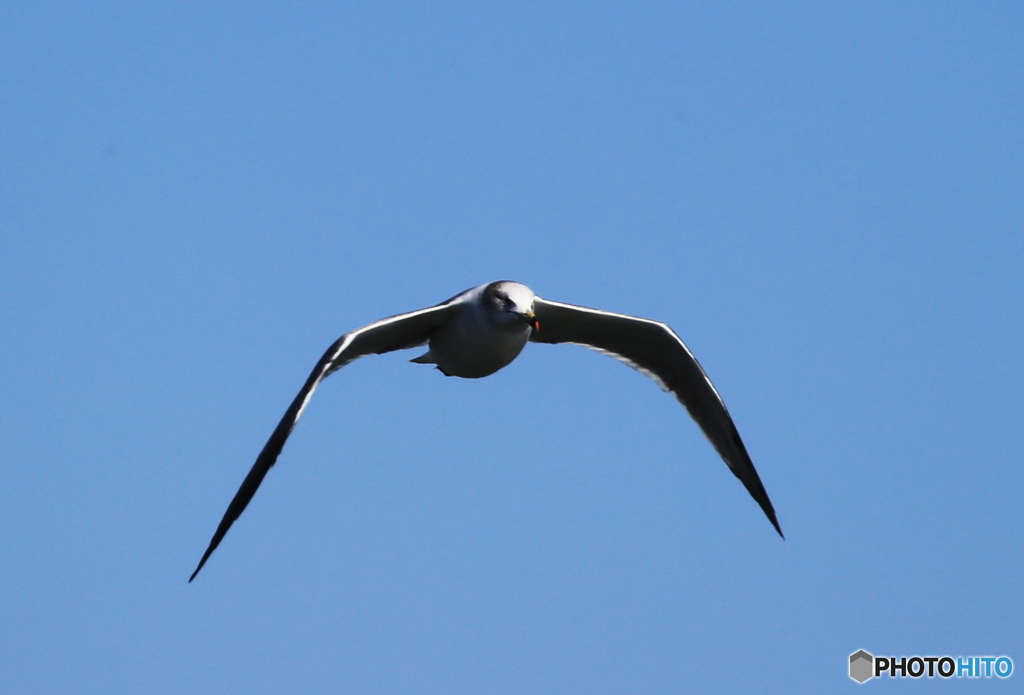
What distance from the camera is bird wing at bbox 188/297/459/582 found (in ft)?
41.4

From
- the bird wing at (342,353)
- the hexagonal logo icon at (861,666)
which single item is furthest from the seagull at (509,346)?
the hexagonal logo icon at (861,666)

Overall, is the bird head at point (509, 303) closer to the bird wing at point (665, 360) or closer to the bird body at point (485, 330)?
the bird body at point (485, 330)

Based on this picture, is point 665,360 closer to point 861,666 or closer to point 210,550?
point 861,666

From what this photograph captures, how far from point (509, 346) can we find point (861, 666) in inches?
345

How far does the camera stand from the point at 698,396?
16438 millimetres

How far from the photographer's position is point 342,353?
1366 centimetres

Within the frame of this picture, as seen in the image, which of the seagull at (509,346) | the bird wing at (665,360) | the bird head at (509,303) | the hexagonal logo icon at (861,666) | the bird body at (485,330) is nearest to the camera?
the seagull at (509,346)

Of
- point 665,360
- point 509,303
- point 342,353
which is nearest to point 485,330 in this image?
point 509,303

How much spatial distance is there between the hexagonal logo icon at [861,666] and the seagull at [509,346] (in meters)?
3.10

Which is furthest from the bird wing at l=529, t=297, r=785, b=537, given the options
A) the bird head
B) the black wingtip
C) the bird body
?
the black wingtip

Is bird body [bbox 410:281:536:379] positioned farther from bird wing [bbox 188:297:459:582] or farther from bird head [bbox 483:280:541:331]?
bird wing [bbox 188:297:459:582]

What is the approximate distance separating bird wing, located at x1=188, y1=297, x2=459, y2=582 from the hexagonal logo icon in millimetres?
9155

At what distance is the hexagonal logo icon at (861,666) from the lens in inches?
692

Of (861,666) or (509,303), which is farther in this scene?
(861,666)
